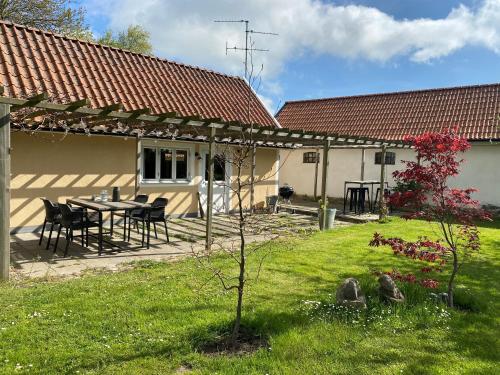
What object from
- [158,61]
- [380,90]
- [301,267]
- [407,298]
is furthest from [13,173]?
[380,90]

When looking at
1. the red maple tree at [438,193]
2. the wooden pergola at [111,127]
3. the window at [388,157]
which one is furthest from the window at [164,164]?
the window at [388,157]

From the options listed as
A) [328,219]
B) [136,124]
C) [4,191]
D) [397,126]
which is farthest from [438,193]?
[397,126]

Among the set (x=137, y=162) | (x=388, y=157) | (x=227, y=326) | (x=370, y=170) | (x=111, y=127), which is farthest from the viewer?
(x=370, y=170)

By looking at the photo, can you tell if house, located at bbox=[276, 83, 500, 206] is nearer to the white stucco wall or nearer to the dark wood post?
the white stucco wall

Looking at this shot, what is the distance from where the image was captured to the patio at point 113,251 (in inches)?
250

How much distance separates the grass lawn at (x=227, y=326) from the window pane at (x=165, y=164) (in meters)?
6.00

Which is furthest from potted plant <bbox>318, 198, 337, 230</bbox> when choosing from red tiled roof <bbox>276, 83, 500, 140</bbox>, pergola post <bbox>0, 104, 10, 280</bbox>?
red tiled roof <bbox>276, 83, 500, 140</bbox>

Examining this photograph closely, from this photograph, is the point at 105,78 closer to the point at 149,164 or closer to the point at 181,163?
the point at 149,164

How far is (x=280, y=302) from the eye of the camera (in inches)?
202

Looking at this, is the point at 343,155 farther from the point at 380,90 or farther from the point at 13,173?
the point at 13,173

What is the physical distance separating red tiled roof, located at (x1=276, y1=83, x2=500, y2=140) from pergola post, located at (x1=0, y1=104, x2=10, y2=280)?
51.7ft

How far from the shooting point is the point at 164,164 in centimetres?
1225

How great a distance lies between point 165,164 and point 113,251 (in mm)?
4903

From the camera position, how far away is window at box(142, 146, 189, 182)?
38.8 feet
